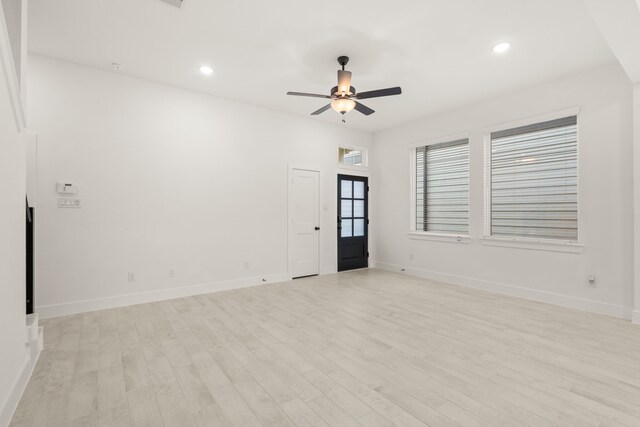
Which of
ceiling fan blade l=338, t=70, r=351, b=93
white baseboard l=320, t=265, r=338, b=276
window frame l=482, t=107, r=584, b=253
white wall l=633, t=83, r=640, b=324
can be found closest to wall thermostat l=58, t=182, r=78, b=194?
ceiling fan blade l=338, t=70, r=351, b=93

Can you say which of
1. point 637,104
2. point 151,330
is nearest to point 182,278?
point 151,330

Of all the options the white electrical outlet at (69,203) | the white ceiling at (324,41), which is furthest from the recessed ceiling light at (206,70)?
the white electrical outlet at (69,203)

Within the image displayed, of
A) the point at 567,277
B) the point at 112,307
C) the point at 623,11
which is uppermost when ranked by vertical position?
the point at 623,11

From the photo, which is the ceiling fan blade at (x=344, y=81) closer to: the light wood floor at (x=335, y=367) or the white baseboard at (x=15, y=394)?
the light wood floor at (x=335, y=367)

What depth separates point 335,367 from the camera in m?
2.49

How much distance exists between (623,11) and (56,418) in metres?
4.86

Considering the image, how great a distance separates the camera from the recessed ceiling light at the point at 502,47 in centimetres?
339

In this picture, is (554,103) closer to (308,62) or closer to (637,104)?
(637,104)

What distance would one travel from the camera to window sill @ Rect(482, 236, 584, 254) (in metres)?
4.16

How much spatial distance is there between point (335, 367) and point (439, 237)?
4000 mm

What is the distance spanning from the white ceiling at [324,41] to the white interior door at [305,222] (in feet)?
5.95

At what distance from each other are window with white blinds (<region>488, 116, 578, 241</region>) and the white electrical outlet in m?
6.08

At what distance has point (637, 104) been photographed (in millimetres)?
3592

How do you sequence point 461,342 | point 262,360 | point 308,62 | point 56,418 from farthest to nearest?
point 308,62
point 461,342
point 262,360
point 56,418
